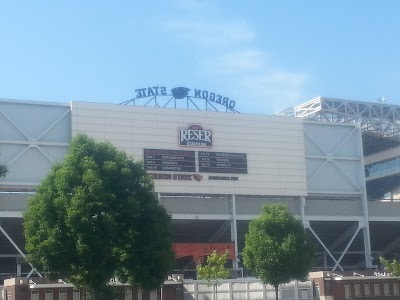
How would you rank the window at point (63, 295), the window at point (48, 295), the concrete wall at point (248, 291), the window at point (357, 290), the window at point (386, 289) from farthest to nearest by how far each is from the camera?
the window at point (386, 289) < the window at point (357, 290) < the concrete wall at point (248, 291) < the window at point (63, 295) < the window at point (48, 295)

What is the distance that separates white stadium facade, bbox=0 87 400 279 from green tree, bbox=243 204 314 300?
3431 centimetres

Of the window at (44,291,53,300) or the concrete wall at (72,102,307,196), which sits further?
the concrete wall at (72,102,307,196)

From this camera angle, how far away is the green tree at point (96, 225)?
4231 centimetres

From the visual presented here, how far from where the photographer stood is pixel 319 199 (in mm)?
102688

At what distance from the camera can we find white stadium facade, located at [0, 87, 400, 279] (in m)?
89.0

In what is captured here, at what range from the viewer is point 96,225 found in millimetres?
42531

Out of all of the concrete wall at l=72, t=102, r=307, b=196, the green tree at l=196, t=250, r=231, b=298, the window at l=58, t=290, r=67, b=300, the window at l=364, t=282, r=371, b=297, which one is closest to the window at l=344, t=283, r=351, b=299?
the window at l=364, t=282, r=371, b=297

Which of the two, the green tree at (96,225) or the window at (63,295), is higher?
the green tree at (96,225)

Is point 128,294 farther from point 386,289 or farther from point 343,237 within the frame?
→ point 343,237

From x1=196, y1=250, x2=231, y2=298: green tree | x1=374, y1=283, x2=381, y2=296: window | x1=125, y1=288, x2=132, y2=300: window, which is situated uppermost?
x1=196, y1=250, x2=231, y2=298: green tree

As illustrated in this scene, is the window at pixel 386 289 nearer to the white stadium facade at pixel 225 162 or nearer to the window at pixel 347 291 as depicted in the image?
the window at pixel 347 291

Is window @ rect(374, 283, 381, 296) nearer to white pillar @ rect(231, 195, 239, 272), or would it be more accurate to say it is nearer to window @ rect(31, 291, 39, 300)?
white pillar @ rect(231, 195, 239, 272)

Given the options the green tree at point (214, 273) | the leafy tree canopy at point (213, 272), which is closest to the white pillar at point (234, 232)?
the green tree at point (214, 273)

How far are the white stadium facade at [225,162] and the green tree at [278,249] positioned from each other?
34310 mm
